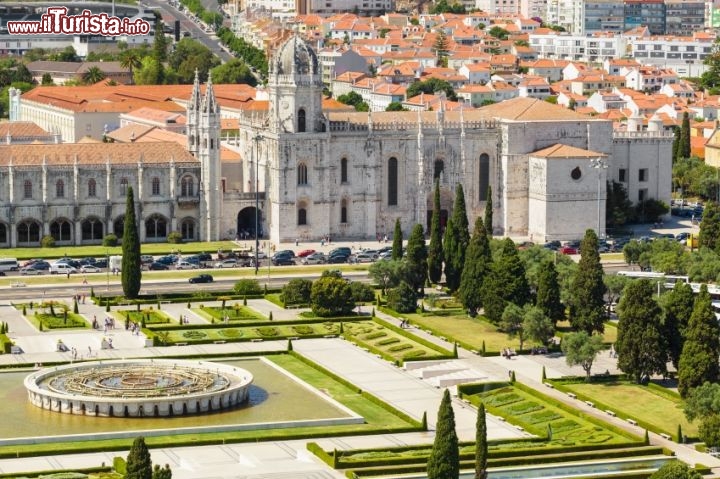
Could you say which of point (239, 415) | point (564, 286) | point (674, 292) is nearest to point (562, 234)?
point (564, 286)

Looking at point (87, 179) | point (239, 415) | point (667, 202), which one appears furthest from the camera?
point (667, 202)

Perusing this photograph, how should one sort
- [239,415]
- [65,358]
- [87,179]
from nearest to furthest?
[239,415]
[65,358]
[87,179]

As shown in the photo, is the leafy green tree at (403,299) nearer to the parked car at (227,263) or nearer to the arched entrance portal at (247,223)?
the parked car at (227,263)

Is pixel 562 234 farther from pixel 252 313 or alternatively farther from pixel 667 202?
pixel 252 313

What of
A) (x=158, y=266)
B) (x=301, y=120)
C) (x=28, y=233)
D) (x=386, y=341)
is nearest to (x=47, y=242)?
(x=28, y=233)

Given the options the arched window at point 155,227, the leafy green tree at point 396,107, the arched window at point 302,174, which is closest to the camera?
the arched window at point 155,227

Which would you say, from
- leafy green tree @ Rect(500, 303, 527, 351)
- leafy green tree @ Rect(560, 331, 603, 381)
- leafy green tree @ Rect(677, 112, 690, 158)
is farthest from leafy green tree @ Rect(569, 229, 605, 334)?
leafy green tree @ Rect(677, 112, 690, 158)

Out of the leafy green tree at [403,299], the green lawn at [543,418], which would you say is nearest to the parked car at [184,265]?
the leafy green tree at [403,299]
